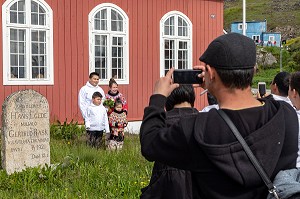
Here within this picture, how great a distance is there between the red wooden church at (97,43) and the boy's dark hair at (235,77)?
10.8 m

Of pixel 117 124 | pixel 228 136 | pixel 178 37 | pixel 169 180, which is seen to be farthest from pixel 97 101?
pixel 228 136

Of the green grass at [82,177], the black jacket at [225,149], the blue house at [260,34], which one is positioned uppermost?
the blue house at [260,34]

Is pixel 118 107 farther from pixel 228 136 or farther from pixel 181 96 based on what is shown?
pixel 228 136

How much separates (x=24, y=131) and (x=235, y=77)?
642 cm

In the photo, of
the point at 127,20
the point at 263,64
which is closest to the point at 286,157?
the point at 127,20

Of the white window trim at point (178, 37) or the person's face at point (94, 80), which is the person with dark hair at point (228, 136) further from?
the white window trim at point (178, 37)

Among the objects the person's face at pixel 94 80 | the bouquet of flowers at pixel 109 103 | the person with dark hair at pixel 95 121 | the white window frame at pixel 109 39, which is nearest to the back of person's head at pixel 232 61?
the person with dark hair at pixel 95 121

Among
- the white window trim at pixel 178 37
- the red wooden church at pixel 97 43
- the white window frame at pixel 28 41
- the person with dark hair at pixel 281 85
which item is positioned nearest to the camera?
the person with dark hair at pixel 281 85

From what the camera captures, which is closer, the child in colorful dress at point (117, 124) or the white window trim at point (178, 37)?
the child in colorful dress at point (117, 124)

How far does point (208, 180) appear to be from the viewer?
93.8 inches

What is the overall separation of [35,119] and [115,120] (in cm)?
248

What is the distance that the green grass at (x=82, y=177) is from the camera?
7.05 meters

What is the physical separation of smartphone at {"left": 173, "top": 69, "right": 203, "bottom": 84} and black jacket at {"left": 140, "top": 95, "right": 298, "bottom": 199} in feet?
0.81

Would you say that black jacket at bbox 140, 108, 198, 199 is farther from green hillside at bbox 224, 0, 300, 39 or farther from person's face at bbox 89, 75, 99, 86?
green hillside at bbox 224, 0, 300, 39
